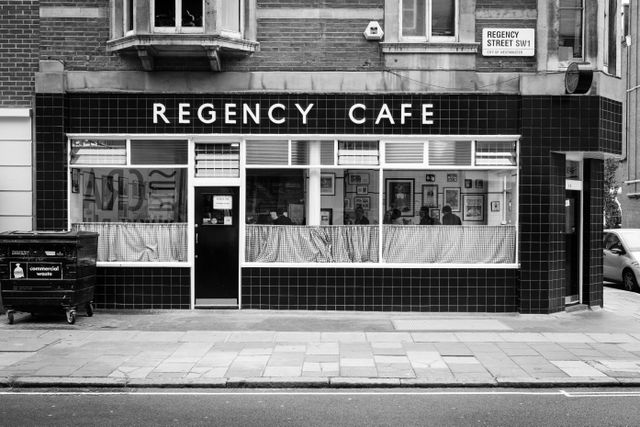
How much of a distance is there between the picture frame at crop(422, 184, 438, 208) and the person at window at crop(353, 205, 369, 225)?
3.60 feet

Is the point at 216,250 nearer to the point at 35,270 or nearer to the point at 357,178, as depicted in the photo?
the point at 357,178

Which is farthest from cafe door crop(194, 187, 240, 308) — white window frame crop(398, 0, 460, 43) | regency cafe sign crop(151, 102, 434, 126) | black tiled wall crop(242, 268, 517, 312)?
white window frame crop(398, 0, 460, 43)

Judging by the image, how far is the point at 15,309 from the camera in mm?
11094

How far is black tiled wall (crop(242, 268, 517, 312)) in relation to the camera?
12375mm

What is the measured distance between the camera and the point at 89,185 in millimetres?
12766

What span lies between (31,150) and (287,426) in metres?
8.41

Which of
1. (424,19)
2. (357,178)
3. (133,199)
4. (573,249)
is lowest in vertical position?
(573,249)

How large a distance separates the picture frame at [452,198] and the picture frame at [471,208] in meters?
0.13

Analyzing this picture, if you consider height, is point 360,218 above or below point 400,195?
below

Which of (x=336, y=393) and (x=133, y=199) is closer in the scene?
(x=336, y=393)

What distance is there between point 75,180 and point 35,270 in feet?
7.20

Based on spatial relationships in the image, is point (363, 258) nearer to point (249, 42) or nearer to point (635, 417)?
point (249, 42)

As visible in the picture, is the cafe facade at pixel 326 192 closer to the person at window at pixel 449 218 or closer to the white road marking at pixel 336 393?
the person at window at pixel 449 218

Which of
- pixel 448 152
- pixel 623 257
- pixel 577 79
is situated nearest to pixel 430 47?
pixel 448 152
